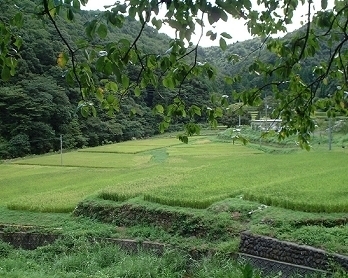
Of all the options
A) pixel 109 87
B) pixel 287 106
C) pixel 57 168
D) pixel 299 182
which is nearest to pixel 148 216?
pixel 299 182

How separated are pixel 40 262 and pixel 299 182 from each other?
610 cm

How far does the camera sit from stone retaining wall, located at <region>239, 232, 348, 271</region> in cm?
579

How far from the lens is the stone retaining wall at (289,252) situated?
228 inches

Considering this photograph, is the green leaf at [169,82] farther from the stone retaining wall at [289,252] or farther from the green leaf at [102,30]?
the stone retaining wall at [289,252]

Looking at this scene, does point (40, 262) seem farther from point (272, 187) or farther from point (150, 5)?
point (150, 5)

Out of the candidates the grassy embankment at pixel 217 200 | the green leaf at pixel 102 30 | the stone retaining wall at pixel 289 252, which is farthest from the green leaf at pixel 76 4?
the stone retaining wall at pixel 289 252

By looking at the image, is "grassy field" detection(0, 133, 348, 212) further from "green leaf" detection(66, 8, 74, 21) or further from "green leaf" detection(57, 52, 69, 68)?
"green leaf" detection(66, 8, 74, 21)

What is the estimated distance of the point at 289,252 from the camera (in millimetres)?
6336

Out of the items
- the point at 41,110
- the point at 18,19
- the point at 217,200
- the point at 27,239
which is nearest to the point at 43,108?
the point at 41,110

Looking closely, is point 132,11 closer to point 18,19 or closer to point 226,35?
point 226,35

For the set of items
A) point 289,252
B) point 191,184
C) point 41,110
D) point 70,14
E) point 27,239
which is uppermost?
point 70,14

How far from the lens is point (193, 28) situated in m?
1.98

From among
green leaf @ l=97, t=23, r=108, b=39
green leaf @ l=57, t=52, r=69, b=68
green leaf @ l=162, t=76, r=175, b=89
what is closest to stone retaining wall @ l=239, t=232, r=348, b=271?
green leaf @ l=162, t=76, r=175, b=89

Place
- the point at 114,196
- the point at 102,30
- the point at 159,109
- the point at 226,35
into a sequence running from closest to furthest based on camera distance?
the point at 102,30, the point at 226,35, the point at 159,109, the point at 114,196
